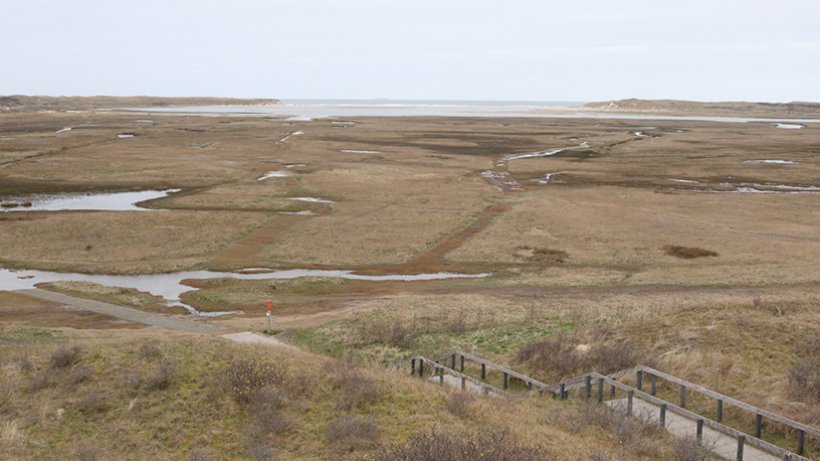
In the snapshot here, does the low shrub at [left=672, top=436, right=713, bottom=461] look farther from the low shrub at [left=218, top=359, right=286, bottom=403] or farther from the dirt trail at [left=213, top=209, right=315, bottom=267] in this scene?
the dirt trail at [left=213, top=209, right=315, bottom=267]

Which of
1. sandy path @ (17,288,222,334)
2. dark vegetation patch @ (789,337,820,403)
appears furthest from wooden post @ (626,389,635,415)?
sandy path @ (17,288,222,334)

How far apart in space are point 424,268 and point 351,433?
24269 millimetres

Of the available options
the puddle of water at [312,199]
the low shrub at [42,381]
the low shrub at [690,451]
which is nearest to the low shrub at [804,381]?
the low shrub at [690,451]

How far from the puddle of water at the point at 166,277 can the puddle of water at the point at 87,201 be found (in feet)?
60.4

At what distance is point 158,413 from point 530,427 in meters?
6.87

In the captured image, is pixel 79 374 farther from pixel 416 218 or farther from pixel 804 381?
pixel 416 218

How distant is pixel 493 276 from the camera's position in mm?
32406

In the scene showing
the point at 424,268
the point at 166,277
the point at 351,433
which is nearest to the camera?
the point at 351,433

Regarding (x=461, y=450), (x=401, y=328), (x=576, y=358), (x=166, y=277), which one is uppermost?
(x=461, y=450)

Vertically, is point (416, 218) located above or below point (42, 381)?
below

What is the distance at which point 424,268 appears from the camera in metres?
34.4

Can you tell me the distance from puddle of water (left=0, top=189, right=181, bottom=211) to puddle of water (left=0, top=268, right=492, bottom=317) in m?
18.4

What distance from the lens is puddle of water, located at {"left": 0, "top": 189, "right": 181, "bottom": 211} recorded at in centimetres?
4981

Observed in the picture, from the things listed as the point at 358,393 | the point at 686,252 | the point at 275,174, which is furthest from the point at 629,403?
the point at 275,174
